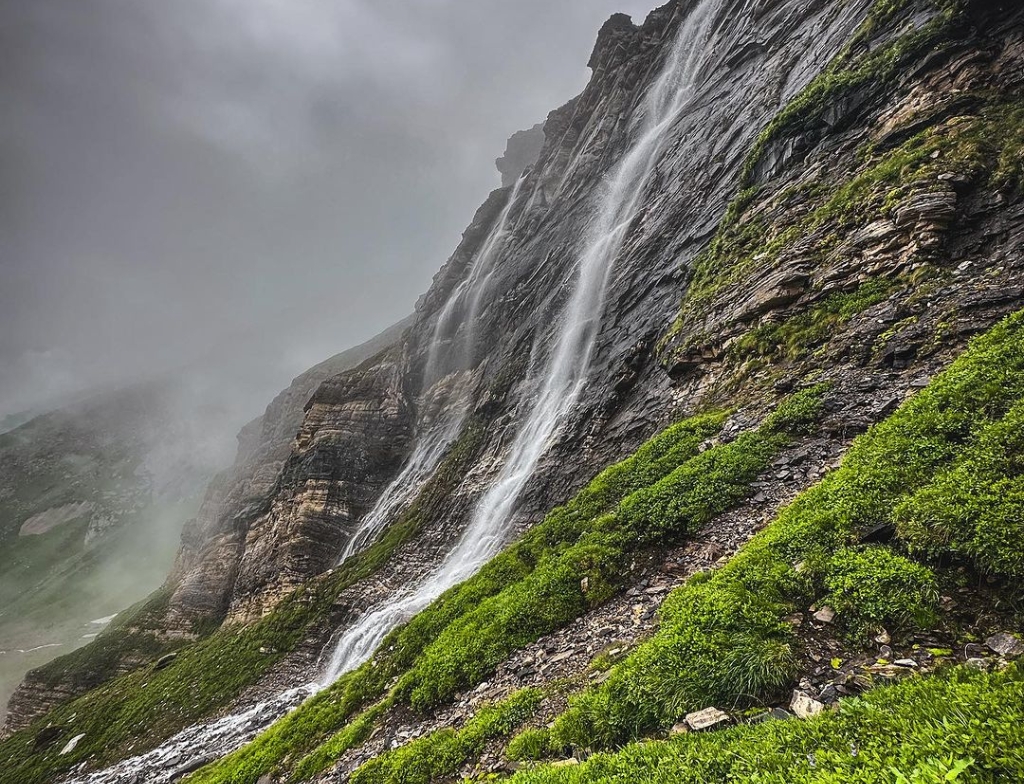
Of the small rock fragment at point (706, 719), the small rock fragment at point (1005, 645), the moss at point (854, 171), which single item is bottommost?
the small rock fragment at point (1005, 645)

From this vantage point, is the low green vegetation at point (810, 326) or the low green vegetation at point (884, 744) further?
the low green vegetation at point (810, 326)

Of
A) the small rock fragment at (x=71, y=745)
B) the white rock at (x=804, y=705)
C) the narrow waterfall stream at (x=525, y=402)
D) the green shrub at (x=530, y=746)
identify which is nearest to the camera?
the white rock at (x=804, y=705)

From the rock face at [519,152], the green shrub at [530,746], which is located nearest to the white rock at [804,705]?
the green shrub at [530,746]

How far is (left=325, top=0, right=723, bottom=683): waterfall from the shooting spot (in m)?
27.1

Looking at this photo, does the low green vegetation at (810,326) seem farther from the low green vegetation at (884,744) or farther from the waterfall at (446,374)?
the waterfall at (446,374)

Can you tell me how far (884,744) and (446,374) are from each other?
199 feet

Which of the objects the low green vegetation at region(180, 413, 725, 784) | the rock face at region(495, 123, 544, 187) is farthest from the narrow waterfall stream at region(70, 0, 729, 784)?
the rock face at region(495, 123, 544, 187)

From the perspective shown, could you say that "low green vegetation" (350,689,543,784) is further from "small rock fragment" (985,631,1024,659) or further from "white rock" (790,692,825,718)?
"small rock fragment" (985,631,1024,659)

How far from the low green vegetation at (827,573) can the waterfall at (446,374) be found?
40.3 meters

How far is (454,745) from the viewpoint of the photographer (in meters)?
8.77

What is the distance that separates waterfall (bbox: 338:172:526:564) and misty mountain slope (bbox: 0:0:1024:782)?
0.98 meters

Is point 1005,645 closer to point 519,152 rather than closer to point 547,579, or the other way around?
point 547,579

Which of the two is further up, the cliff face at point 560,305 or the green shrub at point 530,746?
the cliff face at point 560,305

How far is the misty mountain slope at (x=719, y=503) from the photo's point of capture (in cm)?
604
